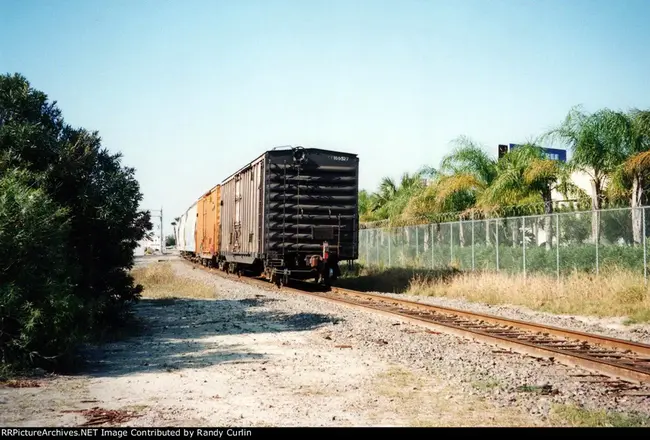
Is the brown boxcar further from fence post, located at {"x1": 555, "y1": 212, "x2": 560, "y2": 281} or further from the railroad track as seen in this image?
fence post, located at {"x1": 555, "y1": 212, "x2": 560, "y2": 281}

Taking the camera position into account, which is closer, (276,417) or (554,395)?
(276,417)

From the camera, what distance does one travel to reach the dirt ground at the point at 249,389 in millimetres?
5672

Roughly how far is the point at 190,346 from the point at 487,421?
5788 mm

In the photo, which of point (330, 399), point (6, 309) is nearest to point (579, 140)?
point (330, 399)

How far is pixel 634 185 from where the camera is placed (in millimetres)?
18609

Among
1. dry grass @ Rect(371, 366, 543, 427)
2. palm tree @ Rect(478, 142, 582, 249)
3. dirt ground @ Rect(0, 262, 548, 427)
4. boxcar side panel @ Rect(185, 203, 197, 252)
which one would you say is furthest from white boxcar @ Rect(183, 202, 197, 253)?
dry grass @ Rect(371, 366, 543, 427)

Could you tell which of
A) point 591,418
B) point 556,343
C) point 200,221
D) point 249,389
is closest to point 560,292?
point 556,343

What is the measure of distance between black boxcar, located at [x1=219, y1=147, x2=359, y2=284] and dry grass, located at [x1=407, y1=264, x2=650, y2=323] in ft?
12.3

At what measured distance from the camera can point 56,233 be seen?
8.41 m

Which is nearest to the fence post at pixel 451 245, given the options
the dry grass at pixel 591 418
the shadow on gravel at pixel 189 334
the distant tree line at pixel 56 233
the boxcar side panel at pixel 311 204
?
the boxcar side panel at pixel 311 204

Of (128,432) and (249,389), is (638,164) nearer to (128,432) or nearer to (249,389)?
(249,389)

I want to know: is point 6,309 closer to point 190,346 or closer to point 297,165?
point 190,346

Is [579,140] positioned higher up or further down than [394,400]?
higher up

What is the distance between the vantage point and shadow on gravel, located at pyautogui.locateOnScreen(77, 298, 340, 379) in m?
8.53
